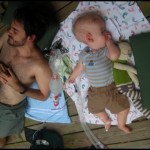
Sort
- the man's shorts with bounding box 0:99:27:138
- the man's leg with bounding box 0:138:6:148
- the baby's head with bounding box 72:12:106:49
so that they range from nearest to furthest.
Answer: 1. the baby's head with bounding box 72:12:106:49
2. the man's shorts with bounding box 0:99:27:138
3. the man's leg with bounding box 0:138:6:148

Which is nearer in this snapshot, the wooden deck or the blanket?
the blanket

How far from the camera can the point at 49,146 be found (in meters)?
1.81

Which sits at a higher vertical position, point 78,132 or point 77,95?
point 77,95

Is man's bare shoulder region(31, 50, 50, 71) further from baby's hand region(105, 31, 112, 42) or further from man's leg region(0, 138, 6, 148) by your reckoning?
man's leg region(0, 138, 6, 148)

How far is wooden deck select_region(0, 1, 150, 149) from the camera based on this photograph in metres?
1.49

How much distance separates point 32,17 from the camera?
1373 mm

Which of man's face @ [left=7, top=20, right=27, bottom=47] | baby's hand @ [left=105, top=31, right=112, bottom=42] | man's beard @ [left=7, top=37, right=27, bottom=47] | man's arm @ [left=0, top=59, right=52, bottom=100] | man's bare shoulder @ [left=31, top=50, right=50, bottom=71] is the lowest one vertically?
man's arm @ [left=0, top=59, right=52, bottom=100]

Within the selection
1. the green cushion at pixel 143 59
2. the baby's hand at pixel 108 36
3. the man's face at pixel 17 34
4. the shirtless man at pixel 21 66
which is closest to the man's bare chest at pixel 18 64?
the shirtless man at pixel 21 66

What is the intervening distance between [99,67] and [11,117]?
638 millimetres

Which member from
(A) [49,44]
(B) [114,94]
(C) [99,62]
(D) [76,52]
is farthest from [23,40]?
(B) [114,94]

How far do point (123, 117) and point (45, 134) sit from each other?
1.72 ft

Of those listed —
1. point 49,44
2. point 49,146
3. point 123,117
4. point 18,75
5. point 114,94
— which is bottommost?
point 49,146

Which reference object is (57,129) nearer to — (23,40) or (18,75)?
(18,75)

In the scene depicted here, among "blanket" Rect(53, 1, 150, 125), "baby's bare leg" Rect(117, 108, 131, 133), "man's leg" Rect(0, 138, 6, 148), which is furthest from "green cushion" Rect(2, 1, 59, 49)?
"man's leg" Rect(0, 138, 6, 148)
